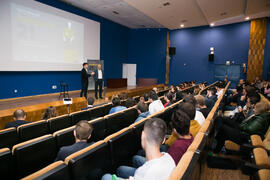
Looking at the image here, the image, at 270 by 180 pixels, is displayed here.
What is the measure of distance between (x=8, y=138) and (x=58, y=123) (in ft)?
2.36

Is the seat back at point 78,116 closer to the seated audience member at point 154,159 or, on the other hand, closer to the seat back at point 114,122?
the seat back at point 114,122

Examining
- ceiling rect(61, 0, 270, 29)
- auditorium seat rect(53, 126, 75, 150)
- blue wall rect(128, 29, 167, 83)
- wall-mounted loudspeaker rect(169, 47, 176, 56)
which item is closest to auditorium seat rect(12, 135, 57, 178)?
auditorium seat rect(53, 126, 75, 150)

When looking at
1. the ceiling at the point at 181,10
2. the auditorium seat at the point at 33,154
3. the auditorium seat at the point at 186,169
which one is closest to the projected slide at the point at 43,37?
the ceiling at the point at 181,10

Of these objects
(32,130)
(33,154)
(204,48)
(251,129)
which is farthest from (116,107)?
(204,48)

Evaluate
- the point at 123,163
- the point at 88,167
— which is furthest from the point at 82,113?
the point at 88,167

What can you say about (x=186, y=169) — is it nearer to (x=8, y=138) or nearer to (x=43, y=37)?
(x=8, y=138)

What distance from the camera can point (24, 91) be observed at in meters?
7.28

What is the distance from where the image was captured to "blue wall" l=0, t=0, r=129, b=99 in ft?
22.5

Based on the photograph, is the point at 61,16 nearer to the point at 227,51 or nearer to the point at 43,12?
the point at 43,12

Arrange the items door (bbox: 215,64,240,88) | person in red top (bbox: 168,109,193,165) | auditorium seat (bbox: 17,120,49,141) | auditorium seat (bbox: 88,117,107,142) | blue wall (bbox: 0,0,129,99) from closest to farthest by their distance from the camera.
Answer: person in red top (bbox: 168,109,193,165) → auditorium seat (bbox: 17,120,49,141) → auditorium seat (bbox: 88,117,107,142) → blue wall (bbox: 0,0,129,99) → door (bbox: 215,64,240,88)

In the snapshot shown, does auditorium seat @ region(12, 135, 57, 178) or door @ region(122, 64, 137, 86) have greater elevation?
door @ region(122, 64, 137, 86)

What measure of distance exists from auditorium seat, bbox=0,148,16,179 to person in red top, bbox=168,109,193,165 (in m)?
1.37

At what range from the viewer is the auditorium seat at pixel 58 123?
2.67m

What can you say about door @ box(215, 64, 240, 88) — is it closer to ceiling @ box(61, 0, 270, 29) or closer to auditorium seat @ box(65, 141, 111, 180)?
ceiling @ box(61, 0, 270, 29)
